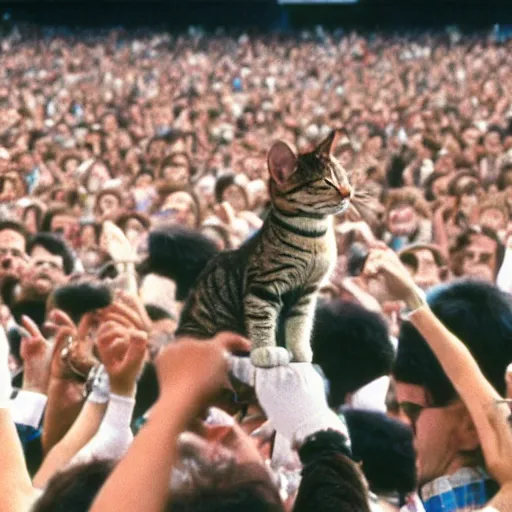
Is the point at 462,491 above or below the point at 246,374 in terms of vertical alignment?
below

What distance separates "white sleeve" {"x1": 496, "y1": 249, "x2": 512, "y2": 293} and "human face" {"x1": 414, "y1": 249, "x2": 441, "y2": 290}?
0.15 metres

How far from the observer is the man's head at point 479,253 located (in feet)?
8.86

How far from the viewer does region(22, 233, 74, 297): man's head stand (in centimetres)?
281

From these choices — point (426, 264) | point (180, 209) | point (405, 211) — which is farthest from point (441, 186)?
point (426, 264)

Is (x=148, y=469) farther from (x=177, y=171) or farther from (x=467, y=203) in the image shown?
(x=177, y=171)

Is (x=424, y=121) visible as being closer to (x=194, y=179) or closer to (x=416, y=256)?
(x=194, y=179)

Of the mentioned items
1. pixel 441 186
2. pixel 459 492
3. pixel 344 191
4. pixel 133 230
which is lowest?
pixel 459 492

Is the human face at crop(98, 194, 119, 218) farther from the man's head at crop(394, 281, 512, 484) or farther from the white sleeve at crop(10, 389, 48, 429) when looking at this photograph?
the man's head at crop(394, 281, 512, 484)

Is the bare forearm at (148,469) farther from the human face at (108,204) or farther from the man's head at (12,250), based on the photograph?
the human face at (108,204)

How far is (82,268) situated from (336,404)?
3.26 ft

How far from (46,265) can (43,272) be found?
5 centimetres

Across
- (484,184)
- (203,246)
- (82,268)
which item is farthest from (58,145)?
(203,246)

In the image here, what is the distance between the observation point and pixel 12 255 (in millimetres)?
3133

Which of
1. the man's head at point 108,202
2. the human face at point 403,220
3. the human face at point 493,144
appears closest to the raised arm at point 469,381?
the human face at point 403,220
